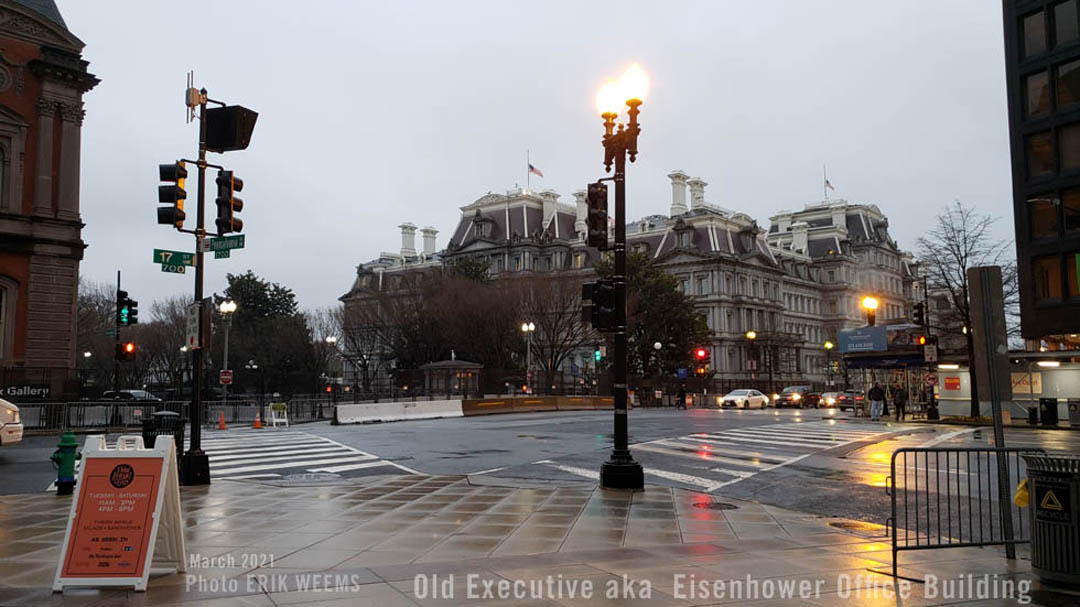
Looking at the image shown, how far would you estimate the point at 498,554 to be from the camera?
8062mm

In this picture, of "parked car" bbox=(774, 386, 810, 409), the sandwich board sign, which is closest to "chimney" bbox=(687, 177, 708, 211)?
"parked car" bbox=(774, 386, 810, 409)

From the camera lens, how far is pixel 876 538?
31.3 ft

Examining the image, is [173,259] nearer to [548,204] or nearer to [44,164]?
[44,164]

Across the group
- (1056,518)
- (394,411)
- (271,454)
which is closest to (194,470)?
(271,454)

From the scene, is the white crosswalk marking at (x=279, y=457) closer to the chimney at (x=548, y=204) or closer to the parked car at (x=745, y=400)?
the parked car at (x=745, y=400)

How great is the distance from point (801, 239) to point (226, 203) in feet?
388

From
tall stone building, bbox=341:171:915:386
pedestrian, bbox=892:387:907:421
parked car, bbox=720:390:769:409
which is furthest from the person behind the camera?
tall stone building, bbox=341:171:915:386

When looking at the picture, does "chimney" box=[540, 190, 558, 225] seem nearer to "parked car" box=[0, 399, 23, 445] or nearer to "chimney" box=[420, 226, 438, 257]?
"chimney" box=[420, 226, 438, 257]

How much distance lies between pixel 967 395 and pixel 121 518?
41.0m

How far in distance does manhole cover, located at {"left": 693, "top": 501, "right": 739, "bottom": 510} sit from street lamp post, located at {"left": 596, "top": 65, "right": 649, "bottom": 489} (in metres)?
1.37

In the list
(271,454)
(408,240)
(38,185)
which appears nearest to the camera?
(271,454)

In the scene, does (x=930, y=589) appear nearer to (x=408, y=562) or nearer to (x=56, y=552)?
(x=408, y=562)

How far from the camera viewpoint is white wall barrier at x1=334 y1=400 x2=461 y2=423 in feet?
113

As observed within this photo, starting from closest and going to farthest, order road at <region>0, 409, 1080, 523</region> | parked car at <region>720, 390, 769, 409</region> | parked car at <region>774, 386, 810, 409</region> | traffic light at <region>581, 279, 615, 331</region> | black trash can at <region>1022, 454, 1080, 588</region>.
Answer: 1. black trash can at <region>1022, 454, 1080, 588</region>
2. traffic light at <region>581, 279, 615, 331</region>
3. road at <region>0, 409, 1080, 523</region>
4. parked car at <region>720, 390, 769, 409</region>
5. parked car at <region>774, 386, 810, 409</region>
